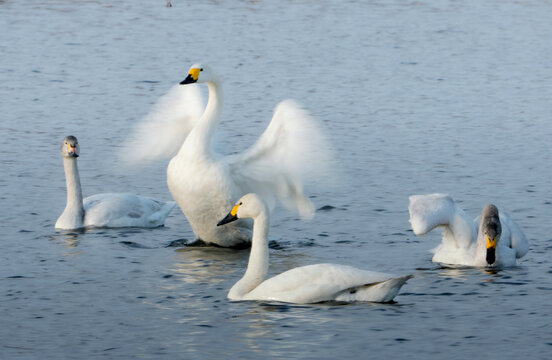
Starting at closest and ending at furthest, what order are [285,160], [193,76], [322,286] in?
[322,286], [285,160], [193,76]

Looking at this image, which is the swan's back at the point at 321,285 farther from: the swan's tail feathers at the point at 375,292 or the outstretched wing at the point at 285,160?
the outstretched wing at the point at 285,160

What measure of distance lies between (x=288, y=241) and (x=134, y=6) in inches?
745

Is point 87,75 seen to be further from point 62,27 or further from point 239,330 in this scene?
point 239,330

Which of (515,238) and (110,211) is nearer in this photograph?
(515,238)

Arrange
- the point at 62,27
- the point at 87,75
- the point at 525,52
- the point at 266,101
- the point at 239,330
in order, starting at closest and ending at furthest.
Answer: the point at 239,330 → the point at 266,101 → the point at 87,75 → the point at 525,52 → the point at 62,27

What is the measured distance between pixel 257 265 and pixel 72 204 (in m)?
3.51

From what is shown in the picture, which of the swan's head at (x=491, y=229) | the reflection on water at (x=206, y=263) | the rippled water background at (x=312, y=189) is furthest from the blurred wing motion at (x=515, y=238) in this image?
the reflection on water at (x=206, y=263)

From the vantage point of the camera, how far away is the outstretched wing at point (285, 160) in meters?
11.0

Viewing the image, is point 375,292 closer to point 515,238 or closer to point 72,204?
point 515,238

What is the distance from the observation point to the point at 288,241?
467 inches

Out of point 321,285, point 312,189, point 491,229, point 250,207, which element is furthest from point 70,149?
point 491,229

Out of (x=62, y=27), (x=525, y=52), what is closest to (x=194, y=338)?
(x=525, y=52)

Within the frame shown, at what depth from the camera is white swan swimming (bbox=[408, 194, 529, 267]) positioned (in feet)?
34.8

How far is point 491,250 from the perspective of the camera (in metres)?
10.6
